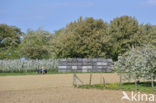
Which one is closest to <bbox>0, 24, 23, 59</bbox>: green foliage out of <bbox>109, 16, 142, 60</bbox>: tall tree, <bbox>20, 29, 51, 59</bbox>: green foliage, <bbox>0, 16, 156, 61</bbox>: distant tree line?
<bbox>0, 16, 156, 61</bbox>: distant tree line

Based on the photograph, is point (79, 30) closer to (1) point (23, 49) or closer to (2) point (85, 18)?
(2) point (85, 18)

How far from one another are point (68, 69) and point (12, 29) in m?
28.6

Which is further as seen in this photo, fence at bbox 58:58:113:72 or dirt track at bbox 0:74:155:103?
fence at bbox 58:58:113:72

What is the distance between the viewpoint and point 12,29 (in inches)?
2515

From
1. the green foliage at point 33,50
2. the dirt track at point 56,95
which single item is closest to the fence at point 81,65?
the green foliage at point 33,50

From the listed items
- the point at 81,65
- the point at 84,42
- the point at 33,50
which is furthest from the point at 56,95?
the point at 33,50

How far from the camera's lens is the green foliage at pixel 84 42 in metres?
43.7

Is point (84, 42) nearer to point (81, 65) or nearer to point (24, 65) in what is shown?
point (81, 65)

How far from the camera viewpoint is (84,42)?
144 feet

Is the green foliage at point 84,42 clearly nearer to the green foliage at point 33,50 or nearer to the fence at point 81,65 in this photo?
the fence at point 81,65

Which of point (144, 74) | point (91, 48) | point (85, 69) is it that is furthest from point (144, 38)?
point (144, 74)

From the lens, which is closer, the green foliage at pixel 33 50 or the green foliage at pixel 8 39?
the green foliage at pixel 33 50

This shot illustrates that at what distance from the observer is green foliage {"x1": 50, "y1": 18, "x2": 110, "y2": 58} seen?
43719mm

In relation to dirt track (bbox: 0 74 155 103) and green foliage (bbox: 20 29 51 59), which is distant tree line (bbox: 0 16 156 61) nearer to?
green foliage (bbox: 20 29 51 59)
